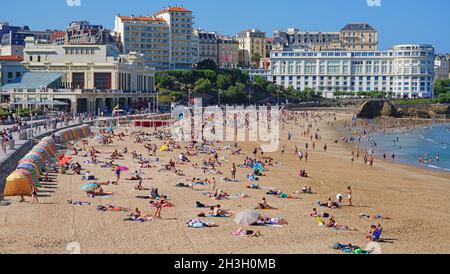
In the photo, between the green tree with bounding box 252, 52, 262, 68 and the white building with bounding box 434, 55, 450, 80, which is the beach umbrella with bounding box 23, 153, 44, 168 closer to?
the green tree with bounding box 252, 52, 262, 68

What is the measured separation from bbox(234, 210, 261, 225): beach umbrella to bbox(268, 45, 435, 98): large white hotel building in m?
113

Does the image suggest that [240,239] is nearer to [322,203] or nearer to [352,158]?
[322,203]

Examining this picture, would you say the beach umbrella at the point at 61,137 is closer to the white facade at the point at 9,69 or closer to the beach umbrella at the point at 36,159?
the beach umbrella at the point at 36,159

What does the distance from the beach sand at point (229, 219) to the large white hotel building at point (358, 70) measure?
327ft

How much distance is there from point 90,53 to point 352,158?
41235 mm

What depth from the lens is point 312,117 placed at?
8544cm

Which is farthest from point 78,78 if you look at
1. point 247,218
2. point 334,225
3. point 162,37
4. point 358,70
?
point 358,70

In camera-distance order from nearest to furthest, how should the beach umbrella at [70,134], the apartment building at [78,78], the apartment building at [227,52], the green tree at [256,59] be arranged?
the beach umbrella at [70,134] < the apartment building at [78,78] < the apartment building at [227,52] < the green tree at [256,59]

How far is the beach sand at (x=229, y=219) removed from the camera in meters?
16.6

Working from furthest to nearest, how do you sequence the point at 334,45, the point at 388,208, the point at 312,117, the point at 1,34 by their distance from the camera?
the point at 334,45
the point at 1,34
the point at 312,117
the point at 388,208

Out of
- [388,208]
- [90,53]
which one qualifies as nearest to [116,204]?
[388,208]

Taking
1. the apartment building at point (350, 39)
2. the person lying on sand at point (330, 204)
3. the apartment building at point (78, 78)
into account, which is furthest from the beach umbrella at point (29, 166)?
the apartment building at point (350, 39)

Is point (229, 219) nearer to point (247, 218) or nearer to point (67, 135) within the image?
point (247, 218)
